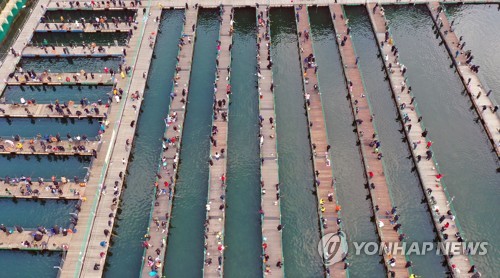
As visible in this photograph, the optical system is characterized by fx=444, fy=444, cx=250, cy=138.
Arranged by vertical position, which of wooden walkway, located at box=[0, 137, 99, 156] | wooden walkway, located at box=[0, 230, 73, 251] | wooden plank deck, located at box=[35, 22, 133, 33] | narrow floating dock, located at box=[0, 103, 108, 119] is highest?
wooden plank deck, located at box=[35, 22, 133, 33]

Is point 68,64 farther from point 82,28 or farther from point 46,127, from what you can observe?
point 46,127

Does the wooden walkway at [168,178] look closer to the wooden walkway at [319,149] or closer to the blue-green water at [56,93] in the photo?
the blue-green water at [56,93]

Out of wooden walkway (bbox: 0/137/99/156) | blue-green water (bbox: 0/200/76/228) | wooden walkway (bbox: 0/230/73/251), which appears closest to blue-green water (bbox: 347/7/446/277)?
wooden walkway (bbox: 0/137/99/156)

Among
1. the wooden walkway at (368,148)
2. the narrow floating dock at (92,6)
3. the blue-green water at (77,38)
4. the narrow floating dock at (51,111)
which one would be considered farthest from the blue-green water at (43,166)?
the wooden walkway at (368,148)

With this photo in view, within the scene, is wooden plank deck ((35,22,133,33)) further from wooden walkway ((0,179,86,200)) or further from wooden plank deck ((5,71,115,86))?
wooden walkway ((0,179,86,200))

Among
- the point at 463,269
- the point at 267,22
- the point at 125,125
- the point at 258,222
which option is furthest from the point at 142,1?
the point at 463,269

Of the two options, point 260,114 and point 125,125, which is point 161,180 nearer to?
point 125,125

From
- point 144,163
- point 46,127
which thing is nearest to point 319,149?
point 144,163
